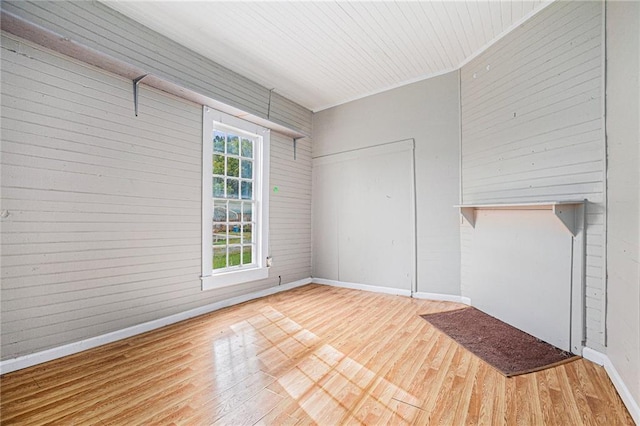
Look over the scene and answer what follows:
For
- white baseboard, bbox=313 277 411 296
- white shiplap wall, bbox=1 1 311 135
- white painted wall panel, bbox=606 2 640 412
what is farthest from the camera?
white baseboard, bbox=313 277 411 296

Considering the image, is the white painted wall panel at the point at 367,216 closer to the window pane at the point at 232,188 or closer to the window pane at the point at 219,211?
the window pane at the point at 232,188

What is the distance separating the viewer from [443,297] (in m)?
4.06

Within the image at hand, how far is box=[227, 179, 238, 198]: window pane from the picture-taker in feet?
13.4

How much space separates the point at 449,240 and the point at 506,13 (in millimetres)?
2746

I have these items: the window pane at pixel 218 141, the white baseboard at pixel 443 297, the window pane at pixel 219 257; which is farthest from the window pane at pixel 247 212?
the white baseboard at pixel 443 297

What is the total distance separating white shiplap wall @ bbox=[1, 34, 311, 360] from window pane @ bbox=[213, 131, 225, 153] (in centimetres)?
30

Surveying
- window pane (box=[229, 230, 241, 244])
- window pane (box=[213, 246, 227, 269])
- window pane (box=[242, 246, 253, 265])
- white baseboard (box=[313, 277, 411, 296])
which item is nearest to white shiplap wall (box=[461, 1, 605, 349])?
white baseboard (box=[313, 277, 411, 296])

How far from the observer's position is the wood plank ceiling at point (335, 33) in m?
2.83

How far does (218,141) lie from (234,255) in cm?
166

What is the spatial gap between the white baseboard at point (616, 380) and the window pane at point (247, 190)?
13.8 feet

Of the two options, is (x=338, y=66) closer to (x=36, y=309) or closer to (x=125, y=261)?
(x=125, y=261)

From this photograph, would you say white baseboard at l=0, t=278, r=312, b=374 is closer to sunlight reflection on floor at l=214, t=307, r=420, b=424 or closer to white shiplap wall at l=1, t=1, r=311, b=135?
sunlight reflection on floor at l=214, t=307, r=420, b=424

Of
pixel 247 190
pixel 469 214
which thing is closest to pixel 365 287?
pixel 469 214

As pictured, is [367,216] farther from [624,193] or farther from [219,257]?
[624,193]
